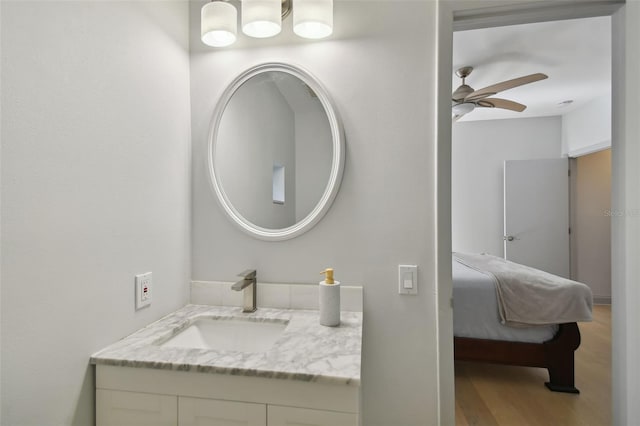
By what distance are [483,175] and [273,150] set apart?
3.57 metres

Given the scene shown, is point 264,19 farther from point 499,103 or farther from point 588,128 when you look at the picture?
point 588,128

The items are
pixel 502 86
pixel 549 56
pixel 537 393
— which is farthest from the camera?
pixel 502 86

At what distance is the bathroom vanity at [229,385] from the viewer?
784mm

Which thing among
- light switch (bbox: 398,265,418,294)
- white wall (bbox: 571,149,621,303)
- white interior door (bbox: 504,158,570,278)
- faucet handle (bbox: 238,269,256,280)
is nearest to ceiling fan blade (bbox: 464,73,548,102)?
white wall (bbox: 571,149,621,303)

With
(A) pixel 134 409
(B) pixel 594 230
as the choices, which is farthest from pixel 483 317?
(A) pixel 134 409

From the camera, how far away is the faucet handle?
123 cm

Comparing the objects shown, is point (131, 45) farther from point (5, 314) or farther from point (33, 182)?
point (5, 314)

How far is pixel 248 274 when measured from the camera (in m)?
1.25

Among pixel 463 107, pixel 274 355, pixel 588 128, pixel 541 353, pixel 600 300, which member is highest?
pixel 463 107

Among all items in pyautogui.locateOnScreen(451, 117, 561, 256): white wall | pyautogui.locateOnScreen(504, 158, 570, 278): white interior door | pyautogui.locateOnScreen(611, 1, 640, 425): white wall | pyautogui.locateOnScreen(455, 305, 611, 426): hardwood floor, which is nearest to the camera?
pyautogui.locateOnScreen(611, 1, 640, 425): white wall

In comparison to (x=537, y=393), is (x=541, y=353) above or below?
above

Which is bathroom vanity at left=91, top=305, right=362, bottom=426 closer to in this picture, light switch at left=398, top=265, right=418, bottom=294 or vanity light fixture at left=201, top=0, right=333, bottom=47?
light switch at left=398, top=265, right=418, bottom=294

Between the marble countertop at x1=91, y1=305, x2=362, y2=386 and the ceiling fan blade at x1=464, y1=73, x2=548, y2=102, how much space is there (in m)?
2.20

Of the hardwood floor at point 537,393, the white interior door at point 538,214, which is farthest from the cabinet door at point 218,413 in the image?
the white interior door at point 538,214
